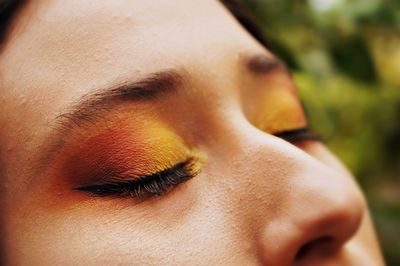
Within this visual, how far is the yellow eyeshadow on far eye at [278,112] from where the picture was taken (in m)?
0.85

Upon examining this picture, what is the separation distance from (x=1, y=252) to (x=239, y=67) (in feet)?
1.39

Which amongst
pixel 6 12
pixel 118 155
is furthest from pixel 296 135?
pixel 6 12

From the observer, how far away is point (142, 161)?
719mm

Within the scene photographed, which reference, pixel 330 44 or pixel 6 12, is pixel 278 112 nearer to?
pixel 6 12

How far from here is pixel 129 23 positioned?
779 mm

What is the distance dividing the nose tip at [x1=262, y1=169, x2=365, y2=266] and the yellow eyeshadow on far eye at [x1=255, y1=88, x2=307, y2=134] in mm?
148

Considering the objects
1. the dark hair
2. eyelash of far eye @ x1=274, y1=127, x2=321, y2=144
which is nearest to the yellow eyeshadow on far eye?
eyelash of far eye @ x1=274, y1=127, x2=321, y2=144

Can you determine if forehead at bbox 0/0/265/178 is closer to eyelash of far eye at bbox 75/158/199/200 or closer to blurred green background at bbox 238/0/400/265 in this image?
eyelash of far eye at bbox 75/158/199/200

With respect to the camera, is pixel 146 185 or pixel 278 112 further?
pixel 278 112

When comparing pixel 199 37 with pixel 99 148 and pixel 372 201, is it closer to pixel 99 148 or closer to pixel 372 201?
pixel 99 148

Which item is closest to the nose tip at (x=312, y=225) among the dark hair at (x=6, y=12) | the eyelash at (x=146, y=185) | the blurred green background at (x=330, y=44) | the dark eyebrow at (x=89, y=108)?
the eyelash at (x=146, y=185)

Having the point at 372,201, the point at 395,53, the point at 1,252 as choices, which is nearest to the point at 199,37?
the point at 1,252

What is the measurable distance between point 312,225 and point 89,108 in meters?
0.32

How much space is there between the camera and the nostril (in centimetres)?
73
